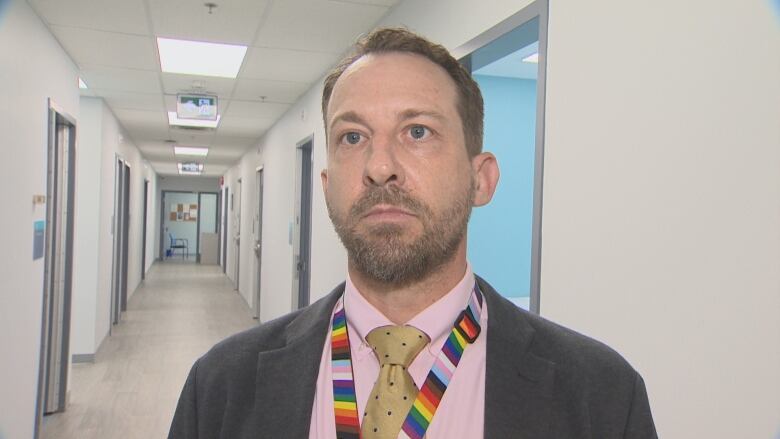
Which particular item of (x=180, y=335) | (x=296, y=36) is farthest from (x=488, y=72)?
(x=180, y=335)

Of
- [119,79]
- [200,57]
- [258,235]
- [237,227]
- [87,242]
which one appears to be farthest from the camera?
[237,227]

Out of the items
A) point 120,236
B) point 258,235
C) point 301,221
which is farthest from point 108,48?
point 258,235

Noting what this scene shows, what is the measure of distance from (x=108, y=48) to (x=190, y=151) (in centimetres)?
701

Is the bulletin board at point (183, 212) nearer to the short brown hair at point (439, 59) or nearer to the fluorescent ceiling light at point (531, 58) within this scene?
the fluorescent ceiling light at point (531, 58)

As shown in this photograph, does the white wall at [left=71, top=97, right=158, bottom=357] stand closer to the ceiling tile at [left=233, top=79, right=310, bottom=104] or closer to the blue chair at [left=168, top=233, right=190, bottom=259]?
the ceiling tile at [left=233, top=79, right=310, bottom=104]

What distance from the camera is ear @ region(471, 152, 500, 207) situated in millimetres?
1092

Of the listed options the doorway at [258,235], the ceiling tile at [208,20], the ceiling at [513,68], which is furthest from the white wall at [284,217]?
the ceiling at [513,68]

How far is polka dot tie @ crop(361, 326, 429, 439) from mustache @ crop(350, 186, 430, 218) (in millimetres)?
196

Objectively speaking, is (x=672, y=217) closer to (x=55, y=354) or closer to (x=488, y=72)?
(x=488, y=72)

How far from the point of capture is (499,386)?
0.92 metres

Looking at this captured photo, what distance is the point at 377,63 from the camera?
107 cm

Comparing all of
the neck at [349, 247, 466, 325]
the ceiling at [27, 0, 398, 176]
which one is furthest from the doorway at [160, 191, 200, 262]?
the neck at [349, 247, 466, 325]

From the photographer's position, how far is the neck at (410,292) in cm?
100

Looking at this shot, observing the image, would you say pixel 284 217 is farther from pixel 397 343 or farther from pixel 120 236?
pixel 397 343
